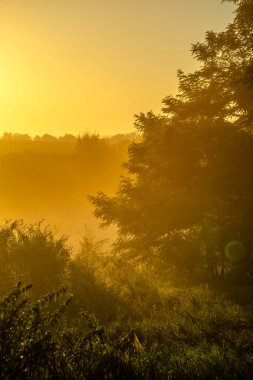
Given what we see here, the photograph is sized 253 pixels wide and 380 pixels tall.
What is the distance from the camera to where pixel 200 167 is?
56.0 ft

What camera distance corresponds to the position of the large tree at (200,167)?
54.2ft

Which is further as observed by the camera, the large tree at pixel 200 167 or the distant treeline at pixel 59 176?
the distant treeline at pixel 59 176

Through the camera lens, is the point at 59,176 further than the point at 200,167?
Yes

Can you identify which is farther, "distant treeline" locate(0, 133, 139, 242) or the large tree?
"distant treeline" locate(0, 133, 139, 242)

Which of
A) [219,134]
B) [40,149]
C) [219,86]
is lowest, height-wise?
[219,134]

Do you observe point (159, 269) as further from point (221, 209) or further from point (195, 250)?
point (221, 209)

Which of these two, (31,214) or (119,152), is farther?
(119,152)

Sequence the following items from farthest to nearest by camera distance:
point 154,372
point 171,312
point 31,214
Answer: point 31,214, point 171,312, point 154,372

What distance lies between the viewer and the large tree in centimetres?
1652

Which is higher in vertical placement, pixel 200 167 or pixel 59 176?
pixel 59 176

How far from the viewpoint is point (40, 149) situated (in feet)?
271

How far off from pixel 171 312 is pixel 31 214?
45.5 m

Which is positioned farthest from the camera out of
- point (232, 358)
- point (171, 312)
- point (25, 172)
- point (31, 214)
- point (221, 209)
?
point (25, 172)

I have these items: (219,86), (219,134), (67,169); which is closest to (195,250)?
(219,134)
